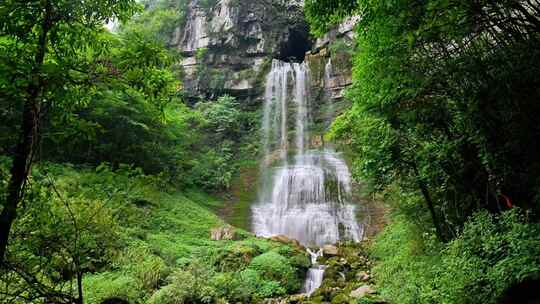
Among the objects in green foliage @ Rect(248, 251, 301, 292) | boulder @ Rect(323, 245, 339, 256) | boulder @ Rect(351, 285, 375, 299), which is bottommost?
boulder @ Rect(351, 285, 375, 299)

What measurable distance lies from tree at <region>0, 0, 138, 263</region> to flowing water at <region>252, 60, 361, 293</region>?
32.0 ft

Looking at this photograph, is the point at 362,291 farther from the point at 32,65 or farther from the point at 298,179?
the point at 298,179

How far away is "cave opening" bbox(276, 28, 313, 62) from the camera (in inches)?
1233

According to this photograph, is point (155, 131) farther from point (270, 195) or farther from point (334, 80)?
point (334, 80)

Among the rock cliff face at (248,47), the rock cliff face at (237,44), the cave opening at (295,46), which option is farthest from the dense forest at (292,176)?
the cave opening at (295,46)

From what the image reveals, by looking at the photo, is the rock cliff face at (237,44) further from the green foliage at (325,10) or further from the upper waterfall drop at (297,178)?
the green foliage at (325,10)

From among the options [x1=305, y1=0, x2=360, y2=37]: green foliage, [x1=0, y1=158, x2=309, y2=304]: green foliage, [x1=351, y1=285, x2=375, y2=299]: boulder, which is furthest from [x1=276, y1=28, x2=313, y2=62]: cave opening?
[x1=305, y1=0, x2=360, y2=37]: green foliage

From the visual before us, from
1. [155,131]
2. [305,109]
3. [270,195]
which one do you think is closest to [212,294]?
[155,131]

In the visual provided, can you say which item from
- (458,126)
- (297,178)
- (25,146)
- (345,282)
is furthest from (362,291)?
(297,178)

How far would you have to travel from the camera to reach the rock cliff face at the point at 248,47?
→ 91.6ft

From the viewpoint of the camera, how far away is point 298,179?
66.2 ft

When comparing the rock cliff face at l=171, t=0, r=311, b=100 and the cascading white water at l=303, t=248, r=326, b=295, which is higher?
the rock cliff face at l=171, t=0, r=311, b=100

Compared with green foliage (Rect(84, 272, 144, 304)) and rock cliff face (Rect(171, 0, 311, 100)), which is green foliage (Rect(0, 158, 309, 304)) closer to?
green foliage (Rect(84, 272, 144, 304))

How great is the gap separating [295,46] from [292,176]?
53.8 feet
